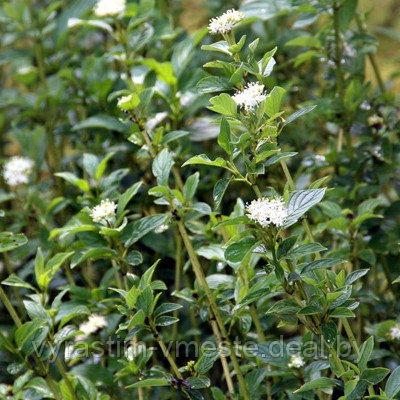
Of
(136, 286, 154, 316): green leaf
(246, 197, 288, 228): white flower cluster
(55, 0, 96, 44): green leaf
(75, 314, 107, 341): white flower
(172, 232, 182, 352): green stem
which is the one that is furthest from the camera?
(55, 0, 96, 44): green leaf

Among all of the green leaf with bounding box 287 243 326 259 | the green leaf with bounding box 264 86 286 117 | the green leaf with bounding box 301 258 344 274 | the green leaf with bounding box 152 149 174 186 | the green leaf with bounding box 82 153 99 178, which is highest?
the green leaf with bounding box 264 86 286 117

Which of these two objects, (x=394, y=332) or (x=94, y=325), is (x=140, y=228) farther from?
(x=394, y=332)

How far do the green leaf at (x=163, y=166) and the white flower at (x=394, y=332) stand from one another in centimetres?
38

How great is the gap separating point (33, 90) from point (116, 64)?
27 cm

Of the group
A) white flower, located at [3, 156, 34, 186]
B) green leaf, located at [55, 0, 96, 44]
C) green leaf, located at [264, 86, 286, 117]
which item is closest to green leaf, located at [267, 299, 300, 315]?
green leaf, located at [264, 86, 286, 117]

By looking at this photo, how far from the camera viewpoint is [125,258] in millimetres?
977

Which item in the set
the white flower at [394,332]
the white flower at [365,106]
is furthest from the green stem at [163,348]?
the white flower at [365,106]

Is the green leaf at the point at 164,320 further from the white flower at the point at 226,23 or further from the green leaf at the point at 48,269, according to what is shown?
the white flower at the point at 226,23

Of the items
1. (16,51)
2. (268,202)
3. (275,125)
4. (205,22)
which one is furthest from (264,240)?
(205,22)

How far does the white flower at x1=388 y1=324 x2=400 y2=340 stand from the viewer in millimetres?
998

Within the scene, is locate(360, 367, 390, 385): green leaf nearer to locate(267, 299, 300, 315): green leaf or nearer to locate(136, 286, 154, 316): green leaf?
locate(267, 299, 300, 315): green leaf

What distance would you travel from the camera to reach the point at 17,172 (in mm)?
1347

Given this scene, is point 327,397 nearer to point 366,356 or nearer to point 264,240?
point 366,356

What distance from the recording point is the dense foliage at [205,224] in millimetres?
813
